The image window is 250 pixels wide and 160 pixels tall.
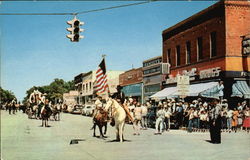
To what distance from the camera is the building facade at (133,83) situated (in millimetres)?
51312

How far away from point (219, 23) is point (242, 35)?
2.03m

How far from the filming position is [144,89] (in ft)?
162

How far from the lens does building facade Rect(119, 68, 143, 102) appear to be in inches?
2020

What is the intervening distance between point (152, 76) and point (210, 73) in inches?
600

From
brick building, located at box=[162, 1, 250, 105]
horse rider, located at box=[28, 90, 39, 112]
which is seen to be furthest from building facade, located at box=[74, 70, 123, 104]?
brick building, located at box=[162, 1, 250, 105]

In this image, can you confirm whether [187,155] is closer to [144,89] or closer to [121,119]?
[121,119]

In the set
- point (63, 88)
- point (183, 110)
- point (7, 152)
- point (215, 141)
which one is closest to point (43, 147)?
point (7, 152)

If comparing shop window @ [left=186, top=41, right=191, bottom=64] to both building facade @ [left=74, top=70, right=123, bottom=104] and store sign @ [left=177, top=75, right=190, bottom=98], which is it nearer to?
store sign @ [left=177, top=75, right=190, bottom=98]

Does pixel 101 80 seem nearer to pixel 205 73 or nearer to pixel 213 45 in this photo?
pixel 205 73

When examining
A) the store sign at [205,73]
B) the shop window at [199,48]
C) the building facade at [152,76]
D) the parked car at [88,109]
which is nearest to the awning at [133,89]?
the building facade at [152,76]

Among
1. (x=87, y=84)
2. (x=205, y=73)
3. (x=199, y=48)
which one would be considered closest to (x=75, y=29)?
(x=205, y=73)

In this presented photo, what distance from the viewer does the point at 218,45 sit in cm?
3050

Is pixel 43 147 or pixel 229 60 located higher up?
pixel 229 60

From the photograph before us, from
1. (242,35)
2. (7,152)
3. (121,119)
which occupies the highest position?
(242,35)
